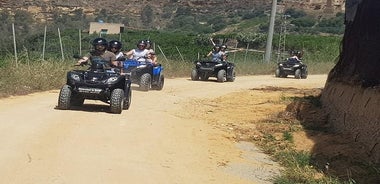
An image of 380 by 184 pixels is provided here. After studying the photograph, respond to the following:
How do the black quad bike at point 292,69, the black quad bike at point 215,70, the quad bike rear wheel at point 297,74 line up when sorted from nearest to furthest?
the black quad bike at point 215,70, the quad bike rear wheel at point 297,74, the black quad bike at point 292,69

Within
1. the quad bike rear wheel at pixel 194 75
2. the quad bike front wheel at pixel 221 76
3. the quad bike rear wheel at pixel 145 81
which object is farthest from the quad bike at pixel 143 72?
the quad bike rear wheel at pixel 194 75

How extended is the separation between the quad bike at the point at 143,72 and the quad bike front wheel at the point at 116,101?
5.29 m

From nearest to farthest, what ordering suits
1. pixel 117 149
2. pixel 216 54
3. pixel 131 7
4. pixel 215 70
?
pixel 117 149 < pixel 215 70 < pixel 216 54 < pixel 131 7

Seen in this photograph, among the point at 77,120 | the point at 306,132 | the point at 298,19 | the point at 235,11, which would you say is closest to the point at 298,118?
the point at 306,132

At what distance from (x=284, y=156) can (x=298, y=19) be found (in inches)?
2939

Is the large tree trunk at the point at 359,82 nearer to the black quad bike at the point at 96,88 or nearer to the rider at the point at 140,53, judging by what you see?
the black quad bike at the point at 96,88

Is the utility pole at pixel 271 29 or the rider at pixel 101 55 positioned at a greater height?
the utility pole at pixel 271 29

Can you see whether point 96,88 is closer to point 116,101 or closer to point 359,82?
point 116,101

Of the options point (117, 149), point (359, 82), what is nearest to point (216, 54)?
point (359, 82)

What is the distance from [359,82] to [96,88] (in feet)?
16.3

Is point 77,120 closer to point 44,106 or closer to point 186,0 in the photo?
point 44,106

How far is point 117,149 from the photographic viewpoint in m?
7.93

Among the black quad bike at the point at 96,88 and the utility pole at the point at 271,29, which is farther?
the utility pole at the point at 271,29

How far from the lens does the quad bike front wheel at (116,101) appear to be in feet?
37.0
